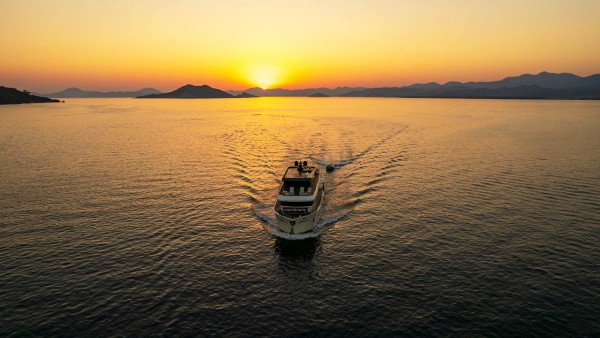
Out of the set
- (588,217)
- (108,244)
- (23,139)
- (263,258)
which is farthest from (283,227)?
(23,139)

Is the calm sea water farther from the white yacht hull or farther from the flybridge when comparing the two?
the flybridge

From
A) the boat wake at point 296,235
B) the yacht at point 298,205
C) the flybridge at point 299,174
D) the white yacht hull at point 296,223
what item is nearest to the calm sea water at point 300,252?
the boat wake at point 296,235

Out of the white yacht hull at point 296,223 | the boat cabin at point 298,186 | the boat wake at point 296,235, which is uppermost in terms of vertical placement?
the boat cabin at point 298,186

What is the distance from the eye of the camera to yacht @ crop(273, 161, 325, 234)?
155 feet

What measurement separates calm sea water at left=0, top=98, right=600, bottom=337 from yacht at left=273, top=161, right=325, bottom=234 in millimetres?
1720

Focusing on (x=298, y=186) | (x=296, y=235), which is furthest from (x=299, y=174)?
(x=296, y=235)

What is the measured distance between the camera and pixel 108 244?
43.3 m

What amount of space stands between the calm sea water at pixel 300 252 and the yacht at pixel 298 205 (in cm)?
172

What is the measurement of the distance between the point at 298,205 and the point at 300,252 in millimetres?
9025

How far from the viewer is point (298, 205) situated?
50844mm

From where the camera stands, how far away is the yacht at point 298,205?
4731 centimetres

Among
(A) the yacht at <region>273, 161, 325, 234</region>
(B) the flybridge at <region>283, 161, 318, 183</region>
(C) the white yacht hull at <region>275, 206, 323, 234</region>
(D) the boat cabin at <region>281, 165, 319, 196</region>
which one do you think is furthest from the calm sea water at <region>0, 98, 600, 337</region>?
(B) the flybridge at <region>283, 161, 318, 183</region>

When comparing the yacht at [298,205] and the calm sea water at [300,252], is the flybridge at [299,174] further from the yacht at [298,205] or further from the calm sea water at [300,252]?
the calm sea water at [300,252]

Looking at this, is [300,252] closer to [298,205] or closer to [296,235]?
[296,235]
